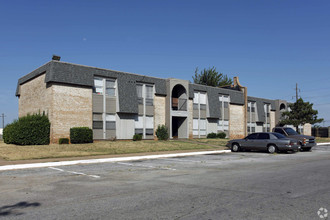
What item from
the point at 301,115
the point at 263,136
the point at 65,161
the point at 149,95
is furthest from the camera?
the point at 301,115

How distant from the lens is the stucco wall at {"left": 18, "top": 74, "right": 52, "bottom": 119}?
26.0m

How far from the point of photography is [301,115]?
45594 mm

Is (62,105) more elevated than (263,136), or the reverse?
(62,105)

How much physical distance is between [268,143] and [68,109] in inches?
629

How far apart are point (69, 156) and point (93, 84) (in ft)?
33.8

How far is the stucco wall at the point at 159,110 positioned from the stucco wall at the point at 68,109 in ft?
24.2

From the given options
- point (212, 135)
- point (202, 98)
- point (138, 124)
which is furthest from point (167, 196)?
point (202, 98)

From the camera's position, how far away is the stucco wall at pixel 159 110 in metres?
32.0

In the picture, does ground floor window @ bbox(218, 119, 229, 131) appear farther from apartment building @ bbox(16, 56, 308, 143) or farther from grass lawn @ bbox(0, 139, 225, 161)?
grass lawn @ bbox(0, 139, 225, 161)

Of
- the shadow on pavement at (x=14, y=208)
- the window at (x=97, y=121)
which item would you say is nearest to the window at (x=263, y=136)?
the window at (x=97, y=121)

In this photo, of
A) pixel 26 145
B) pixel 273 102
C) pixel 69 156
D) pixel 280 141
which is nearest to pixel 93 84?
pixel 26 145

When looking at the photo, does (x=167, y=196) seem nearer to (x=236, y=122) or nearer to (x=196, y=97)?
(x=196, y=97)

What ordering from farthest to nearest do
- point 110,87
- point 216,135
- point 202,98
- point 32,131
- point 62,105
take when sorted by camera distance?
1. point 216,135
2. point 202,98
3. point 110,87
4. point 62,105
5. point 32,131

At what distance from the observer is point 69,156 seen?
1797cm
